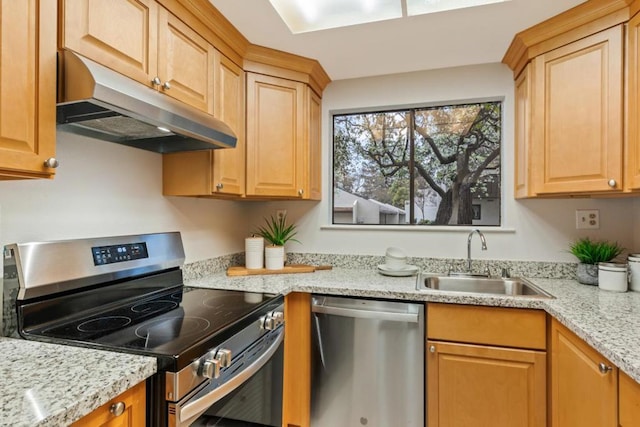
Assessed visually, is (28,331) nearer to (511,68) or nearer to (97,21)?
(97,21)

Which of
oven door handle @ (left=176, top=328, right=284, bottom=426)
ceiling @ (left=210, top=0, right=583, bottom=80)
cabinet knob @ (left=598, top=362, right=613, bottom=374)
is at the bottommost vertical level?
oven door handle @ (left=176, top=328, right=284, bottom=426)

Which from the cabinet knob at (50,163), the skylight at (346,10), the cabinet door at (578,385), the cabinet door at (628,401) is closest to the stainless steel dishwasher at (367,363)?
the cabinet door at (578,385)

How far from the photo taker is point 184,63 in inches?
59.4

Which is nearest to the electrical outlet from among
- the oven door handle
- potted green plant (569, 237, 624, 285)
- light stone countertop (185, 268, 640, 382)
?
potted green plant (569, 237, 624, 285)

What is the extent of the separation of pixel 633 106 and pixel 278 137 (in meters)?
1.71

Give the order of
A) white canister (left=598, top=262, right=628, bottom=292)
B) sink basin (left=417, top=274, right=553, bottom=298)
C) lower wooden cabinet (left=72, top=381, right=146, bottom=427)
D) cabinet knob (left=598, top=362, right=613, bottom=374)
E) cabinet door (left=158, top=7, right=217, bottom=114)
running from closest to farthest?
1. lower wooden cabinet (left=72, top=381, right=146, bottom=427)
2. cabinet knob (left=598, top=362, right=613, bottom=374)
3. cabinet door (left=158, top=7, right=217, bottom=114)
4. white canister (left=598, top=262, right=628, bottom=292)
5. sink basin (left=417, top=274, right=553, bottom=298)

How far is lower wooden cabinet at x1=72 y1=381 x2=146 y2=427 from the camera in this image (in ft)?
2.49

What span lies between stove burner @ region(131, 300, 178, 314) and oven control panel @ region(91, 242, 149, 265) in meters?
0.20

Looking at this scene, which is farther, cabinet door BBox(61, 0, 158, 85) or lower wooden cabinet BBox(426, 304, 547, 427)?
lower wooden cabinet BBox(426, 304, 547, 427)

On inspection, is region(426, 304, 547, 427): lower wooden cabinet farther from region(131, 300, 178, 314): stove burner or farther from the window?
region(131, 300, 178, 314): stove burner

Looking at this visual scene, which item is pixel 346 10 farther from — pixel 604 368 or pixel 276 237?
pixel 604 368

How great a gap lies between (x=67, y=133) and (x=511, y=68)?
2.35 m

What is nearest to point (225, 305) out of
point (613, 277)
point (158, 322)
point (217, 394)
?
point (158, 322)

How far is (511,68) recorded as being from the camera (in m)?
2.15
